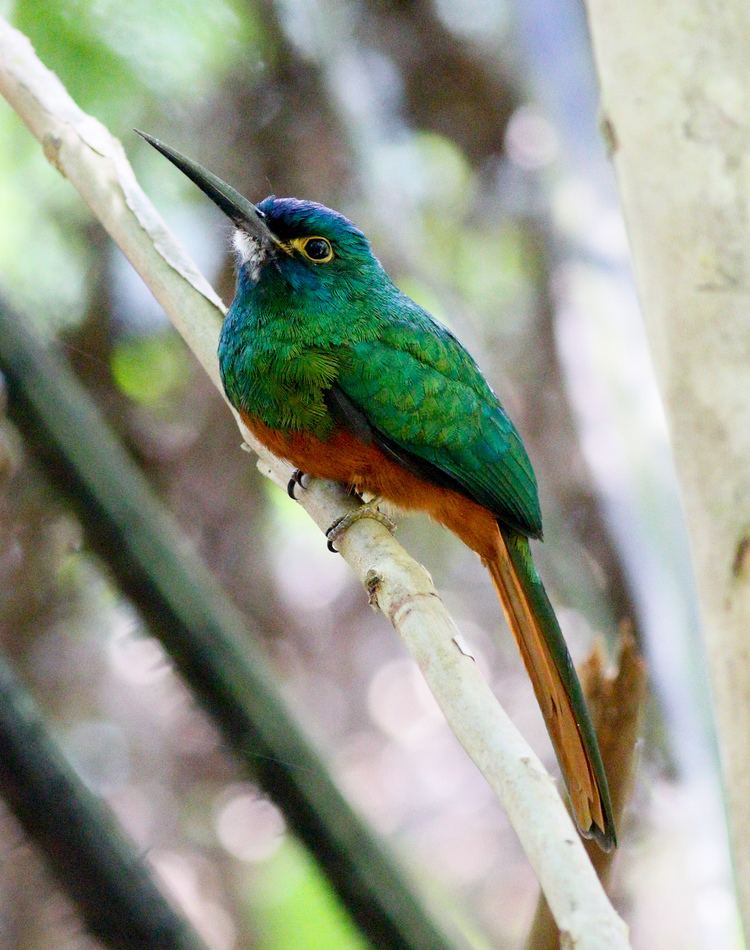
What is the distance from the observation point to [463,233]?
426 cm

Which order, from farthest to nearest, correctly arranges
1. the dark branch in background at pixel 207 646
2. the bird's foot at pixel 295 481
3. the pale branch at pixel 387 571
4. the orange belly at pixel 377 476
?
the bird's foot at pixel 295 481, the orange belly at pixel 377 476, the dark branch in background at pixel 207 646, the pale branch at pixel 387 571

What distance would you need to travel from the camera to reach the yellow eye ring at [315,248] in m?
2.41

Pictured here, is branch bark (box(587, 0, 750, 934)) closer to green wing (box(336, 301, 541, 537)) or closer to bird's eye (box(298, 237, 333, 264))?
green wing (box(336, 301, 541, 537))

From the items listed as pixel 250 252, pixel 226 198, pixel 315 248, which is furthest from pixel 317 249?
pixel 226 198

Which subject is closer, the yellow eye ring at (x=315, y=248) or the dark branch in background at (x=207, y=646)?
the dark branch in background at (x=207, y=646)

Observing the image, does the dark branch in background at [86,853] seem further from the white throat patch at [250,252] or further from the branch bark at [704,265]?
the white throat patch at [250,252]

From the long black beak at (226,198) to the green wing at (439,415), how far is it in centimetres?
32

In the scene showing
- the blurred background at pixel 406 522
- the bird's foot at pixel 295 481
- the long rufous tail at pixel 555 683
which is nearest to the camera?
the long rufous tail at pixel 555 683

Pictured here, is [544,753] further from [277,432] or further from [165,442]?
[277,432]

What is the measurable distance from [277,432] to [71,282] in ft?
5.07

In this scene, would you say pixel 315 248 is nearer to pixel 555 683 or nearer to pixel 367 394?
pixel 367 394

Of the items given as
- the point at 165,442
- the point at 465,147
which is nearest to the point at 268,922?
the point at 165,442

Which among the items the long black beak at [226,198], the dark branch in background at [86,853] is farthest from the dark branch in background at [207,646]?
the long black beak at [226,198]

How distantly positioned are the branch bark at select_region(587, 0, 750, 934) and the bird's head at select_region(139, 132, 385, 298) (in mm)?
1549
